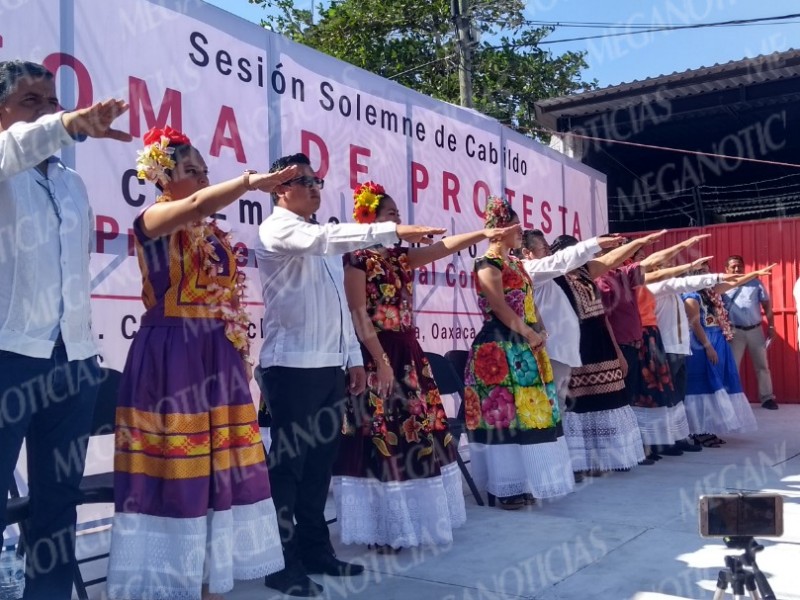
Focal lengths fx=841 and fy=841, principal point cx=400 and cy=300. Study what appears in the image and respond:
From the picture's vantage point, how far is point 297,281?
339 cm

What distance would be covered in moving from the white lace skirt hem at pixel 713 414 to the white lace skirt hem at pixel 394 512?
3.96 meters

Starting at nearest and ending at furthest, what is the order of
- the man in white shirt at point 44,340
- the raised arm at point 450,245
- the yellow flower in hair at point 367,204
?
the man in white shirt at point 44,340 < the raised arm at point 450,245 < the yellow flower in hair at point 367,204

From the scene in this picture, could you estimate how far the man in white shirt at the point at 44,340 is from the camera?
8.15 ft

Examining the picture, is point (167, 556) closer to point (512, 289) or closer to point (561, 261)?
point (512, 289)

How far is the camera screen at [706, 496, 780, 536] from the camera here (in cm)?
177

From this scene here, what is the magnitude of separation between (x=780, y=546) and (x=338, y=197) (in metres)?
3.16

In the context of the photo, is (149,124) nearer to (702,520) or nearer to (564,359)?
(564,359)

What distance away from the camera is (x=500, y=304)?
4734mm

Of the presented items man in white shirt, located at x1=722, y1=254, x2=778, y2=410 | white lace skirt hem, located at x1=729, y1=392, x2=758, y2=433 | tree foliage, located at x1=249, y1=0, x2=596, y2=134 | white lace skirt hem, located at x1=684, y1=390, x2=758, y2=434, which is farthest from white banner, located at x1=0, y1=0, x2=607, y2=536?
tree foliage, located at x1=249, y1=0, x2=596, y2=134

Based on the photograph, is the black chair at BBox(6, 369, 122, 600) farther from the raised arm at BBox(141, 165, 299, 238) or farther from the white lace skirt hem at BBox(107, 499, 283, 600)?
the raised arm at BBox(141, 165, 299, 238)

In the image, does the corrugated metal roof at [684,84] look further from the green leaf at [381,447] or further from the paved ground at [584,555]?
the green leaf at [381,447]

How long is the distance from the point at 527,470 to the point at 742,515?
302 centimetres

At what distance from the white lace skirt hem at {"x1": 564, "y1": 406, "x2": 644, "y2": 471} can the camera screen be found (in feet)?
13.0

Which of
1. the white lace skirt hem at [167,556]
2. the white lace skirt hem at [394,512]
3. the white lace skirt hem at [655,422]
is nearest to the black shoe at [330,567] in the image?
the white lace skirt hem at [394,512]
